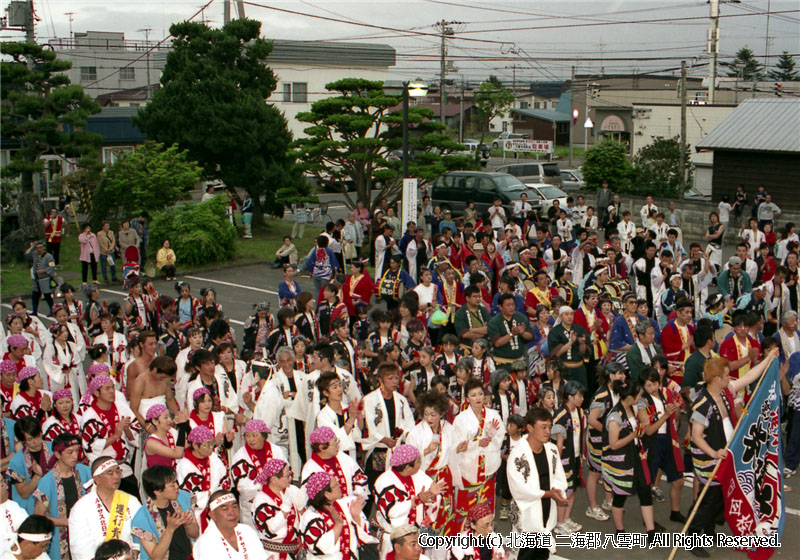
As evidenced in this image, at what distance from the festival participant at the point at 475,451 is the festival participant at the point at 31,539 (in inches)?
139

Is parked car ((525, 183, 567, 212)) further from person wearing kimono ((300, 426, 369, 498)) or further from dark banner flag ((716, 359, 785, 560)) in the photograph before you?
person wearing kimono ((300, 426, 369, 498))

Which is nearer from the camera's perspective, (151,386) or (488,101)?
(151,386)

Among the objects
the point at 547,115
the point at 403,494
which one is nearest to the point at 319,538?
the point at 403,494

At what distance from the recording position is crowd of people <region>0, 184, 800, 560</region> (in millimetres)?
6043

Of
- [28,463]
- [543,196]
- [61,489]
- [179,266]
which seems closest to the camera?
[61,489]

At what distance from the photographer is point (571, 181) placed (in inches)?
1486

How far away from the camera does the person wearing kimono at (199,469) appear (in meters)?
6.71

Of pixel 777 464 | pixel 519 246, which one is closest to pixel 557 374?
pixel 777 464

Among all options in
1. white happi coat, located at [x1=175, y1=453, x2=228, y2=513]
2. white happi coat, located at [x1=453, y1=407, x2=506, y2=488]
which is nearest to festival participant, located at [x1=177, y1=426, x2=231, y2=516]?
white happi coat, located at [x1=175, y1=453, x2=228, y2=513]

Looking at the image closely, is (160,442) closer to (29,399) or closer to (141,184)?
(29,399)

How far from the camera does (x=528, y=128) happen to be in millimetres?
73438

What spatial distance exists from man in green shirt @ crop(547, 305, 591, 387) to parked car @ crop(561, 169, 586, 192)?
26.4m

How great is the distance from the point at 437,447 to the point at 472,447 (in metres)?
0.37

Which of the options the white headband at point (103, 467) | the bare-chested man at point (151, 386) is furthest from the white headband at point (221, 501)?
the bare-chested man at point (151, 386)
